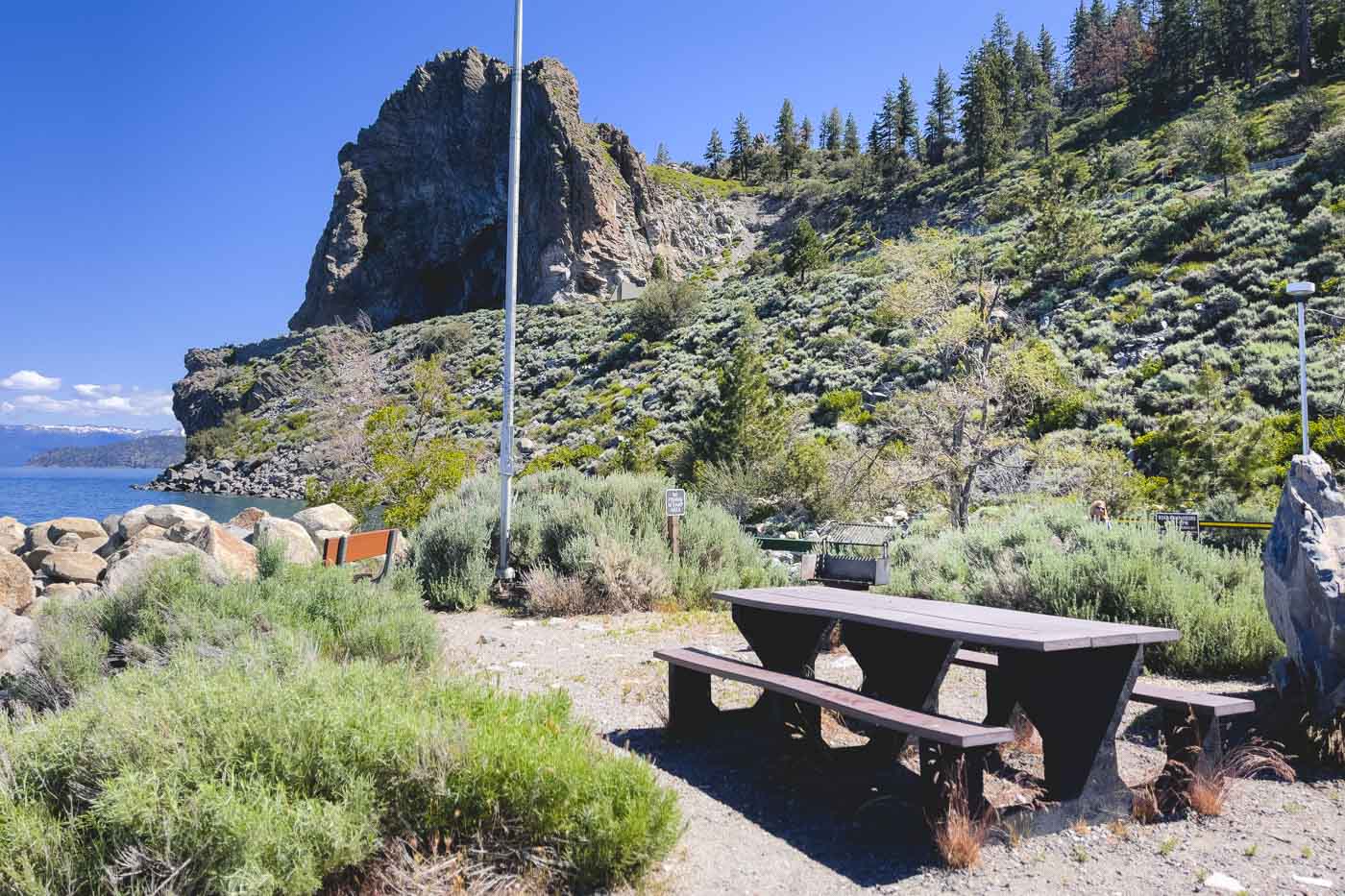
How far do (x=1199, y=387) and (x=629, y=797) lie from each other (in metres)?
22.1

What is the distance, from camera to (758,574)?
9320 mm

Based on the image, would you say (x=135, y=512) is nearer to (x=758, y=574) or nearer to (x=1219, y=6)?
(x=758, y=574)

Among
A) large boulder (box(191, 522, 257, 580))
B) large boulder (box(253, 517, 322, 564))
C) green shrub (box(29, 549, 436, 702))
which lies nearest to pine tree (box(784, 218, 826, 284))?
large boulder (box(253, 517, 322, 564))

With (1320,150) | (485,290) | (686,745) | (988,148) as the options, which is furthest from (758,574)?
(485,290)

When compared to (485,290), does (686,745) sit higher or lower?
lower

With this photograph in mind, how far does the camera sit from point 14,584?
8242 millimetres

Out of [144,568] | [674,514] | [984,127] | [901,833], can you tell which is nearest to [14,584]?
[144,568]

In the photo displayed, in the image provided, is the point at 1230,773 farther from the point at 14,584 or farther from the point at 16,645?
the point at 14,584

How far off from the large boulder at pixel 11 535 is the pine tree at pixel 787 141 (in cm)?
8148

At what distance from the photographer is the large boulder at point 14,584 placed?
26.6ft

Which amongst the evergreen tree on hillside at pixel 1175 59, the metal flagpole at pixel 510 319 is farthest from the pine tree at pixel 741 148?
the metal flagpole at pixel 510 319

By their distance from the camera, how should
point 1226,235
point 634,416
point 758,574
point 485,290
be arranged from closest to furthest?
point 758,574 → point 1226,235 → point 634,416 → point 485,290

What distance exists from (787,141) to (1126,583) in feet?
293

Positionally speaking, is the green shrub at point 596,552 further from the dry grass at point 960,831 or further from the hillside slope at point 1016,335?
the hillside slope at point 1016,335
